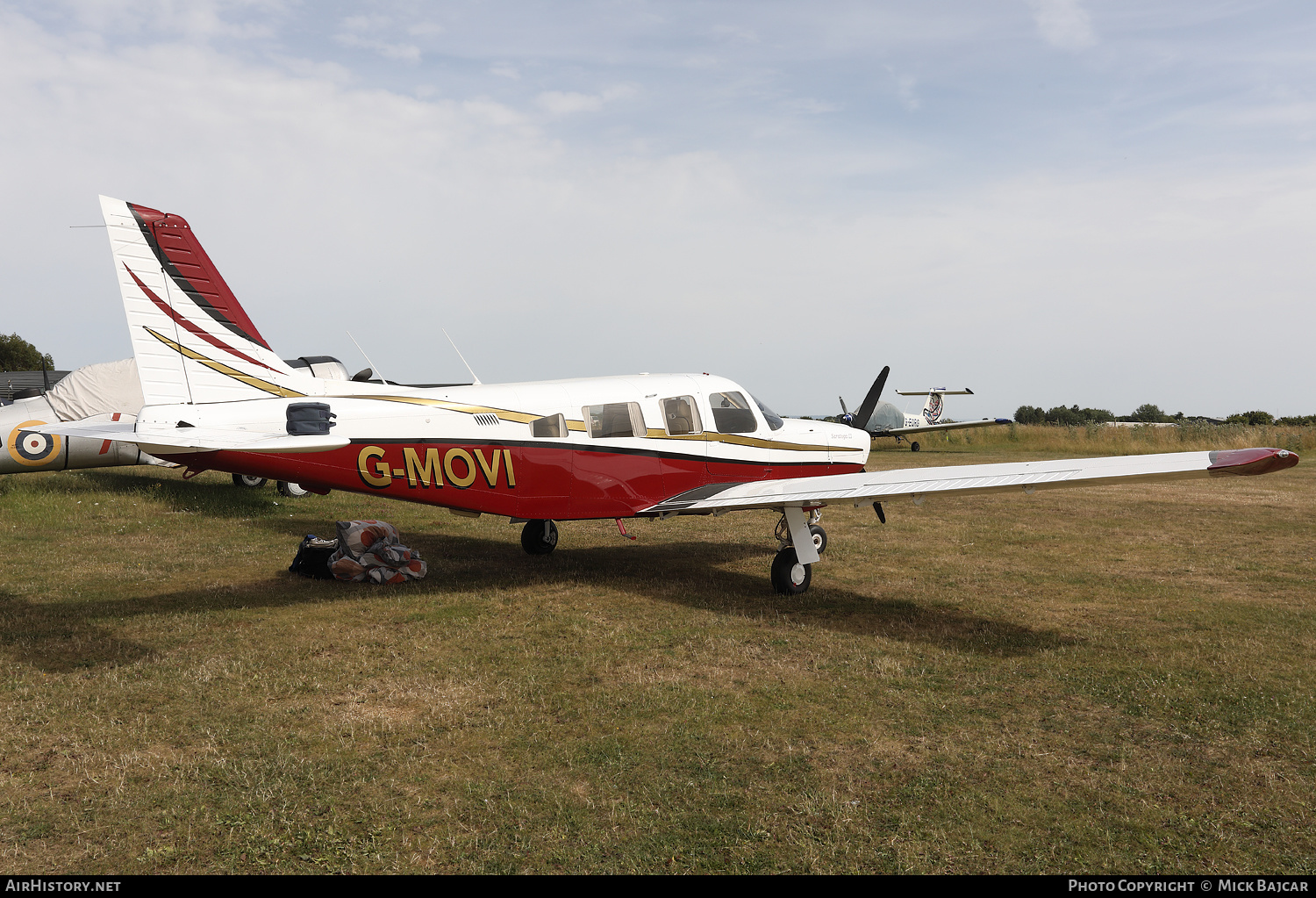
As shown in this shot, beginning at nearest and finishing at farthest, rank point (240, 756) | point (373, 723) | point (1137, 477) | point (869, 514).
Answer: point (240, 756) → point (373, 723) → point (1137, 477) → point (869, 514)

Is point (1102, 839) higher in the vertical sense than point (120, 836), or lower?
lower

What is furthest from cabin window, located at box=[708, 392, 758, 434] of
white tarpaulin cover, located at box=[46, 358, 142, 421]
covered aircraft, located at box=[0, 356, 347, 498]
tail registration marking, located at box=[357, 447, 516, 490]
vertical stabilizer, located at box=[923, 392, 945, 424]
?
vertical stabilizer, located at box=[923, 392, 945, 424]

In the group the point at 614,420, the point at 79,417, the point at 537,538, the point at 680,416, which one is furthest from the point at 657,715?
the point at 79,417

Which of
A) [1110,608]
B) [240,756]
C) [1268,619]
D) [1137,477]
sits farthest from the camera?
[1110,608]

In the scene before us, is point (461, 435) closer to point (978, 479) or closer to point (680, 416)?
point (680, 416)

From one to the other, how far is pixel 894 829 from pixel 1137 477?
15.6ft

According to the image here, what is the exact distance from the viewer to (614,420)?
32.8 ft

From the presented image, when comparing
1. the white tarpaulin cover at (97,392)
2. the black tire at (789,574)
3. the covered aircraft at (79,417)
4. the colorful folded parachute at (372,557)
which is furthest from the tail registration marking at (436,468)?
the white tarpaulin cover at (97,392)

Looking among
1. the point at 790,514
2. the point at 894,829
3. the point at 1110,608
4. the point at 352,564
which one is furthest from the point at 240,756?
the point at 1110,608

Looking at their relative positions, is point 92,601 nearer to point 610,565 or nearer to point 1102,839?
point 610,565

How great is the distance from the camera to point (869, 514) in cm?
1681

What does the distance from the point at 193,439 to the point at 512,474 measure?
128 inches

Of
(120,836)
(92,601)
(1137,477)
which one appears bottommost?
(120,836)

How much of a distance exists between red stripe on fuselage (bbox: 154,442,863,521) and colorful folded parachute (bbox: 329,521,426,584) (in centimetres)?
144
